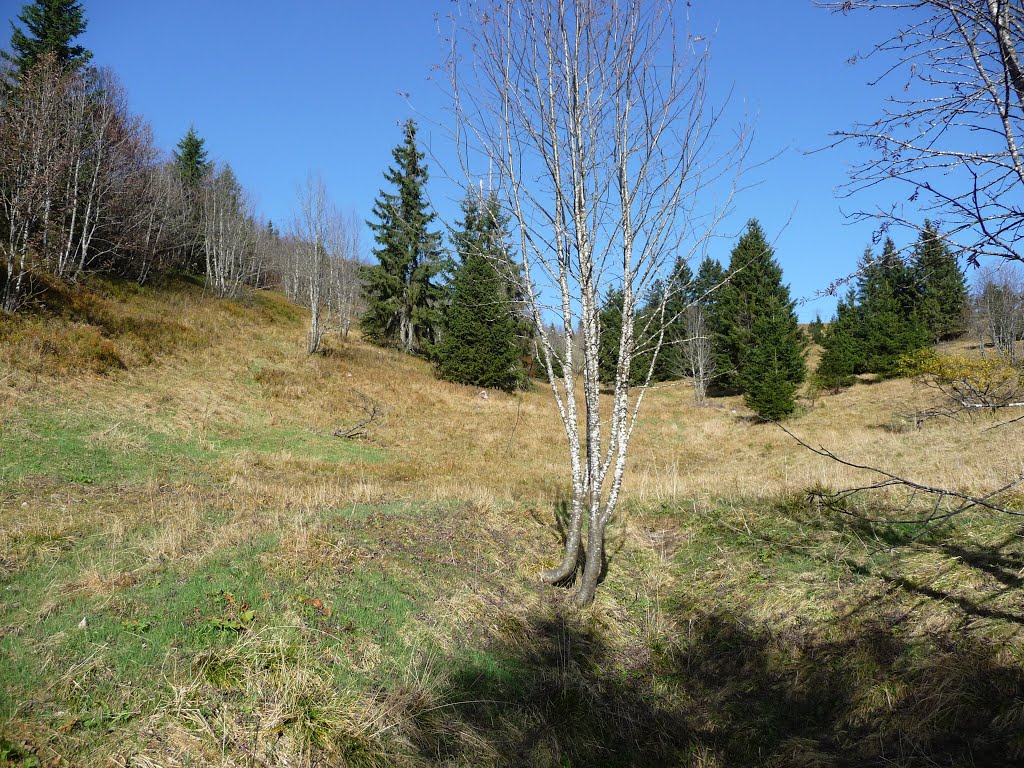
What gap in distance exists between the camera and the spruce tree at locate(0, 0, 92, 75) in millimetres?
25312

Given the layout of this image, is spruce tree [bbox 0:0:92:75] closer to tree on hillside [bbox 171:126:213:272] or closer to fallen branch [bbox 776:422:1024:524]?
tree on hillside [bbox 171:126:213:272]

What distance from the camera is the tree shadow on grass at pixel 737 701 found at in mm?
3260

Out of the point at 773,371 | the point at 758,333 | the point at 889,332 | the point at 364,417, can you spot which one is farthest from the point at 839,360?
the point at 364,417

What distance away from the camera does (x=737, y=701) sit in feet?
13.4

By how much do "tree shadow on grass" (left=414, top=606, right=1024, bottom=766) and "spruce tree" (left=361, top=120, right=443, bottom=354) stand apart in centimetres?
2761

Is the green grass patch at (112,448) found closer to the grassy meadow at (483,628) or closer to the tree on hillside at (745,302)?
the grassy meadow at (483,628)

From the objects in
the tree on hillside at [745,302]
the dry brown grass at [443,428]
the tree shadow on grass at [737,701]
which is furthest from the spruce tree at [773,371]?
the tree shadow on grass at [737,701]

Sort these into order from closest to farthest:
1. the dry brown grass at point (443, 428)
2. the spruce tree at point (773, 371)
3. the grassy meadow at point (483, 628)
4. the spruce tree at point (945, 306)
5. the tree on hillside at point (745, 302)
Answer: the grassy meadow at point (483, 628) < the dry brown grass at point (443, 428) < the spruce tree at point (773, 371) < the tree on hillside at point (745, 302) < the spruce tree at point (945, 306)

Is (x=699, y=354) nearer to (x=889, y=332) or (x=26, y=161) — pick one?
(x=889, y=332)

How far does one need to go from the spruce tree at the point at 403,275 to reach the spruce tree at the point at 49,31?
51.6ft

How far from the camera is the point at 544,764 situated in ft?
11.5

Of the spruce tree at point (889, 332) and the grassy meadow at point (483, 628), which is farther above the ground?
the spruce tree at point (889, 332)

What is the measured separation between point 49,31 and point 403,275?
20219mm

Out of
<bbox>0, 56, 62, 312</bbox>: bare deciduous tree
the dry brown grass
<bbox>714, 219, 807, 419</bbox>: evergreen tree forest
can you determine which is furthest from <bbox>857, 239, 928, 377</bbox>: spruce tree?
<bbox>0, 56, 62, 312</bbox>: bare deciduous tree
